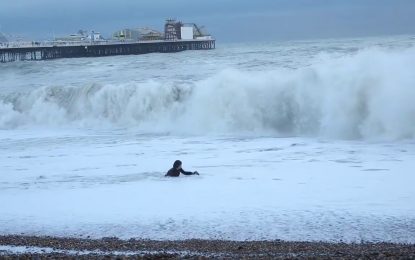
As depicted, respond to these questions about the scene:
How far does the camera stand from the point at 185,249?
259 inches

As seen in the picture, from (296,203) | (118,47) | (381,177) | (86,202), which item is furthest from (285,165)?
(118,47)

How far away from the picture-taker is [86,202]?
8945 mm

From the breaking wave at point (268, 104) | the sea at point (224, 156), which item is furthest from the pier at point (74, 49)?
the breaking wave at point (268, 104)

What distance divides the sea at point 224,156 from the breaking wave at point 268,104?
52 mm

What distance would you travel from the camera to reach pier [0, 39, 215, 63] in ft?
193

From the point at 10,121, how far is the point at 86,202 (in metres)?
14.7

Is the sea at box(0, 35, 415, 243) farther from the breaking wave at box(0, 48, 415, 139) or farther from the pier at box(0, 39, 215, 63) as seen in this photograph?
the pier at box(0, 39, 215, 63)

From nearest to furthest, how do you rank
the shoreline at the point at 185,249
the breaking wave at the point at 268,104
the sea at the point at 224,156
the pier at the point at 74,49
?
the shoreline at the point at 185,249 → the sea at the point at 224,156 → the breaking wave at the point at 268,104 → the pier at the point at 74,49

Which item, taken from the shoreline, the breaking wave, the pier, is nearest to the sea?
the breaking wave

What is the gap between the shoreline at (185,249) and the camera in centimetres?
605

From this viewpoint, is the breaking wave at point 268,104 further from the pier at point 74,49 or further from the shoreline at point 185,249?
the pier at point 74,49

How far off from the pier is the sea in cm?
3415

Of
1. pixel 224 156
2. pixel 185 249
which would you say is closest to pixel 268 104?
pixel 224 156

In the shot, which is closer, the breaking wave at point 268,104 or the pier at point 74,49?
the breaking wave at point 268,104
